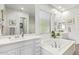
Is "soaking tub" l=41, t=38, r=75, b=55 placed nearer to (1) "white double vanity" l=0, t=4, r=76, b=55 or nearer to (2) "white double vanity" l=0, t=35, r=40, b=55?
(1) "white double vanity" l=0, t=4, r=76, b=55

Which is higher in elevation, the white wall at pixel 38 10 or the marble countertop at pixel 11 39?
the white wall at pixel 38 10

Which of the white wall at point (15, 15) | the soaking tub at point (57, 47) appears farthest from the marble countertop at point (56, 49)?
the white wall at point (15, 15)

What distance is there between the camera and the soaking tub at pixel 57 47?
2.04 m

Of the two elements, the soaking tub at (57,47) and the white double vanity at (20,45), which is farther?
the soaking tub at (57,47)

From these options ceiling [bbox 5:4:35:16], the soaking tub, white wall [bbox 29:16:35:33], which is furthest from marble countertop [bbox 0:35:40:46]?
ceiling [bbox 5:4:35:16]

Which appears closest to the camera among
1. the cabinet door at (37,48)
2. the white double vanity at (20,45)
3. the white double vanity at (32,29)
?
the white double vanity at (20,45)

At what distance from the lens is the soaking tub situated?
204 cm

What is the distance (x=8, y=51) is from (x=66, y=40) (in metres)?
1.14

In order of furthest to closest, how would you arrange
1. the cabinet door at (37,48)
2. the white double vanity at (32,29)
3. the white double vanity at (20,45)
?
the cabinet door at (37,48), the white double vanity at (32,29), the white double vanity at (20,45)

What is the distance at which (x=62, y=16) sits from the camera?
83.7 inches

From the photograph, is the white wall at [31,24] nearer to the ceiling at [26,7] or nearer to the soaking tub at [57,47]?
the ceiling at [26,7]
